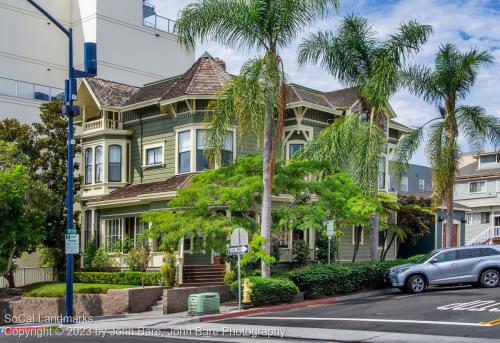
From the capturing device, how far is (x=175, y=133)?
32375 mm

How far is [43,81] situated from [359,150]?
26.1m

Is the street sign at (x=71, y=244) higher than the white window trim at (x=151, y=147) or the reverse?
the reverse

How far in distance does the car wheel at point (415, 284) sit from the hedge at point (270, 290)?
4.73 m

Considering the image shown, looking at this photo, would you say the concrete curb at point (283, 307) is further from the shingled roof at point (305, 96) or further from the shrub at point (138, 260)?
the shingled roof at point (305, 96)

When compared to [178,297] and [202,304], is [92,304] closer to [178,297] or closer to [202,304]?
[178,297]

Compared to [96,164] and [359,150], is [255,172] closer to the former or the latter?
[359,150]

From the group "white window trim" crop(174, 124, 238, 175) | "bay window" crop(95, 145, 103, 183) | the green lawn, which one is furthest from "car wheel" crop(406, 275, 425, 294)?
"bay window" crop(95, 145, 103, 183)

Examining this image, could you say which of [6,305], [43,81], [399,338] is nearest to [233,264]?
[6,305]

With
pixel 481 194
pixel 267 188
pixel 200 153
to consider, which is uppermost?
pixel 200 153

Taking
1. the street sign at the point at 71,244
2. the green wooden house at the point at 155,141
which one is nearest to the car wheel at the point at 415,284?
the green wooden house at the point at 155,141

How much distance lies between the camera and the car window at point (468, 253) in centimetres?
2625

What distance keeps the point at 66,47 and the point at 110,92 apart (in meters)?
13.3

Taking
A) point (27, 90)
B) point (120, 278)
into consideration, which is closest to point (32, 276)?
point (120, 278)

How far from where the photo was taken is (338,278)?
85.1 feet
